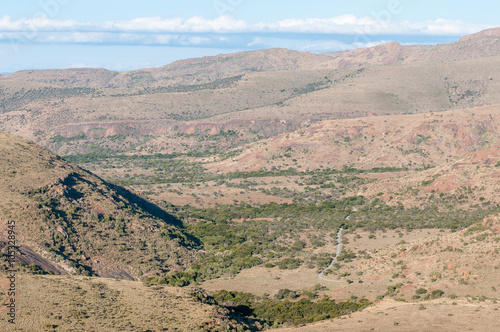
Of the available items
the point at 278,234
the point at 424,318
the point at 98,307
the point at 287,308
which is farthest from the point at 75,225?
the point at 424,318

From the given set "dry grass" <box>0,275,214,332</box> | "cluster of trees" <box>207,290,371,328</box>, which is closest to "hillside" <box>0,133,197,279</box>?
"dry grass" <box>0,275,214,332</box>

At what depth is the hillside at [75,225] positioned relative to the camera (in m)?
59.2

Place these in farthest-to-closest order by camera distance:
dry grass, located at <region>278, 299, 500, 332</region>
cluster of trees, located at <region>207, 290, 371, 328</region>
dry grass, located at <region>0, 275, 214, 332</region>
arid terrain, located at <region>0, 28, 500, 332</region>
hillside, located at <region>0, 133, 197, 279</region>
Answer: hillside, located at <region>0, 133, 197, 279</region>
cluster of trees, located at <region>207, 290, 371, 328</region>
arid terrain, located at <region>0, 28, 500, 332</region>
dry grass, located at <region>278, 299, 500, 332</region>
dry grass, located at <region>0, 275, 214, 332</region>

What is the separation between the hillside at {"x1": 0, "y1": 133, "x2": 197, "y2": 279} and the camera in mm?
59250

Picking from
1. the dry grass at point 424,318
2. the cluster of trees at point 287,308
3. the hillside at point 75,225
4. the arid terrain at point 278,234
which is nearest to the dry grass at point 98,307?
the arid terrain at point 278,234

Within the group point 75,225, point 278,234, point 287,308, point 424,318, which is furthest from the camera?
point 278,234

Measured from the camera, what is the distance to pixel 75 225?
65.9m

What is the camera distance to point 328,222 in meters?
90.4

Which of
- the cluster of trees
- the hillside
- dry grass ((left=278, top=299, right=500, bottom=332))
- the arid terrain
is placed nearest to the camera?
dry grass ((left=278, top=299, right=500, bottom=332))

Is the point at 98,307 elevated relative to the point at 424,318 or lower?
elevated

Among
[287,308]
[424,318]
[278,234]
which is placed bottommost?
[278,234]

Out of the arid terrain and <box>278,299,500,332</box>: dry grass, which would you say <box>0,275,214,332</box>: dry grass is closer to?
the arid terrain

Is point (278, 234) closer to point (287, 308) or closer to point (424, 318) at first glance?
point (287, 308)

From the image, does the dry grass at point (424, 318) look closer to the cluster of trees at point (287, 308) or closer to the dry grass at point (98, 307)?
the cluster of trees at point (287, 308)
